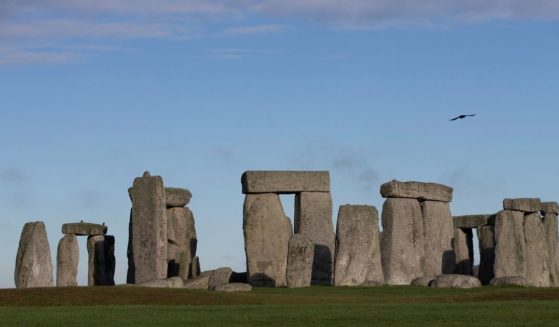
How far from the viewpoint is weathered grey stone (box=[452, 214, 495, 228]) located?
46000mm

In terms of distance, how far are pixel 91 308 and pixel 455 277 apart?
37.7 feet

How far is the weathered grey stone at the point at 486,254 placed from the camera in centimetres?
4413

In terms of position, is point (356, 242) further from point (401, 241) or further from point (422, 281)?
point (401, 241)

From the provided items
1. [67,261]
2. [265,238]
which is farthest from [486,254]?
[67,261]

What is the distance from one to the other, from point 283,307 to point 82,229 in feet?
55.5

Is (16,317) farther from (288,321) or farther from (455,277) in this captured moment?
(455,277)

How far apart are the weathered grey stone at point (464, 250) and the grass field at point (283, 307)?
9470 mm

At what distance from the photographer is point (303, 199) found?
43.8m

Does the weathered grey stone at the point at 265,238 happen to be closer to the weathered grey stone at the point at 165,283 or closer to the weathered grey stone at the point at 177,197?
the weathered grey stone at the point at 177,197

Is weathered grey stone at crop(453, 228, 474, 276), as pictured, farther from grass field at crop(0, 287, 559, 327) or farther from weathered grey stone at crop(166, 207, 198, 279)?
grass field at crop(0, 287, 559, 327)

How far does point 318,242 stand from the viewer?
1719 inches

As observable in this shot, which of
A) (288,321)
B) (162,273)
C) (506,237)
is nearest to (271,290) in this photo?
(162,273)

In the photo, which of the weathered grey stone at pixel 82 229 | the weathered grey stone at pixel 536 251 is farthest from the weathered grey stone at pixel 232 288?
the weathered grey stone at pixel 82 229

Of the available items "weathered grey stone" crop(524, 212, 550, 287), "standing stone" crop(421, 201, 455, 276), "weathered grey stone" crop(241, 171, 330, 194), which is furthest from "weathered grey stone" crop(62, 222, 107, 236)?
"weathered grey stone" crop(524, 212, 550, 287)
